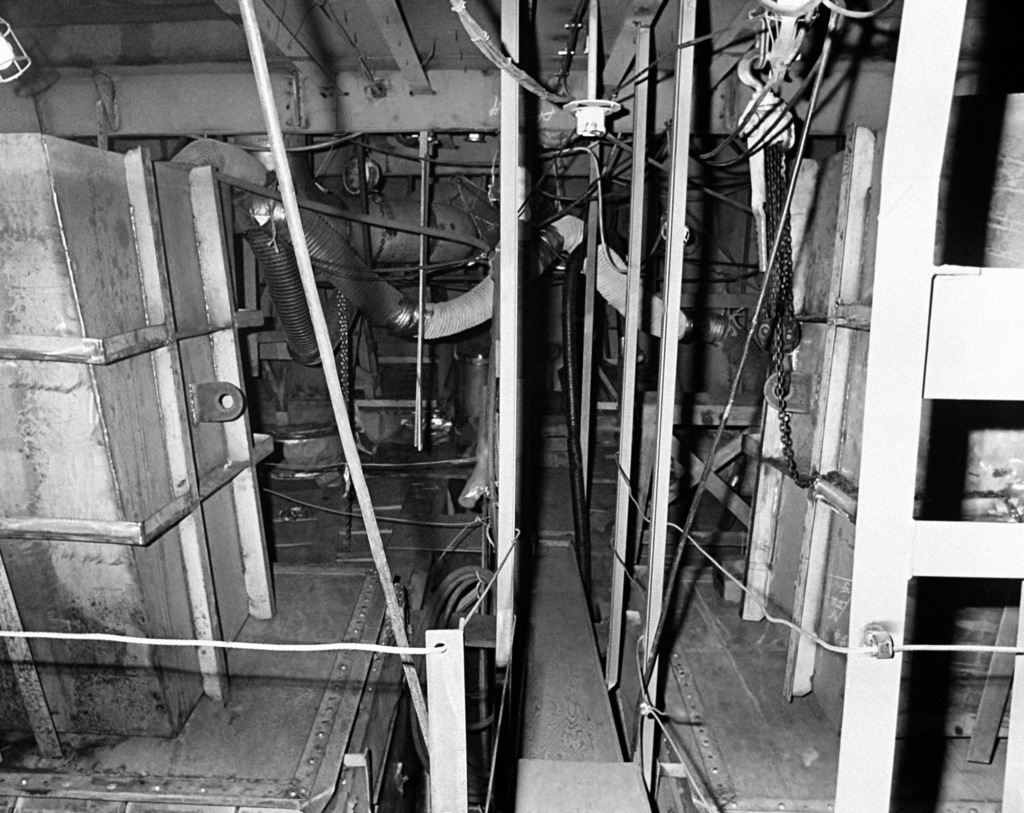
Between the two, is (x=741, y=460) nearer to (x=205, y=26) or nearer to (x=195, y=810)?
(x=195, y=810)

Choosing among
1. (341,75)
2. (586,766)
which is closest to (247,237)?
(341,75)

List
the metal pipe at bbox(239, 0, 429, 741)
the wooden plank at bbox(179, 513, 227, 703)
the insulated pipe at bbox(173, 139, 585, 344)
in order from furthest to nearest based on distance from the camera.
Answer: the insulated pipe at bbox(173, 139, 585, 344) → the wooden plank at bbox(179, 513, 227, 703) → the metal pipe at bbox(239, 0, 429, 741)

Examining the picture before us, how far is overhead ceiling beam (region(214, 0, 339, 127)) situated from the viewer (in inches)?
87.9

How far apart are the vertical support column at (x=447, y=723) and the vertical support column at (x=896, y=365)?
1.84 ft

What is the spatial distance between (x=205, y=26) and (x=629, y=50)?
184 cm

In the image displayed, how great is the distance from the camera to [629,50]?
254 centimetres

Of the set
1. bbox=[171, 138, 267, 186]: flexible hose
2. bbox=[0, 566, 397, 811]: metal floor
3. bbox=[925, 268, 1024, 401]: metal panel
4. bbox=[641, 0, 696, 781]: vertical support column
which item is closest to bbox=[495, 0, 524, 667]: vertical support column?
bbox=[641, 0, 696, 781]: vertical support column

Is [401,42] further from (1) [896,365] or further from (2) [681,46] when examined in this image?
(1) [896,365]

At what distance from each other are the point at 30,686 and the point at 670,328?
2273 mm

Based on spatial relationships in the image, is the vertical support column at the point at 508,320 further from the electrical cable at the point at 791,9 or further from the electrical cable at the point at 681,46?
the electrical cable at the point at 791,9

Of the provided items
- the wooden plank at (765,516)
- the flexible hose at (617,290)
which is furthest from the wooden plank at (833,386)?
the flexible hose at (617,290)

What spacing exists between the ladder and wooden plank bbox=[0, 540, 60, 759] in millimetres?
2284

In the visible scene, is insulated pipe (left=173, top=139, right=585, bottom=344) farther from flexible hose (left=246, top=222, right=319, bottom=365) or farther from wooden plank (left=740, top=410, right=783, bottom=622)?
wooden plank (left=740, top=410, right=783, bottom=622)

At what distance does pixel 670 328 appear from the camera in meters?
1.77
